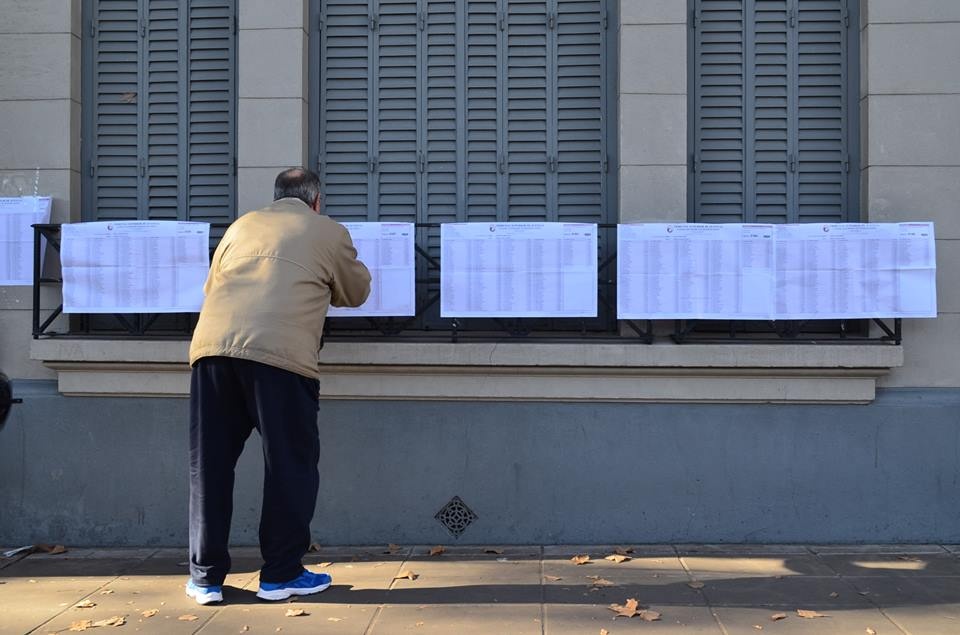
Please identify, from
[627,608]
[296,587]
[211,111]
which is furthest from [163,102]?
[627,608]

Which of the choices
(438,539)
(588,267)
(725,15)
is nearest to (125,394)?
(438,539)

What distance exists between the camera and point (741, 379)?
660 centimetres

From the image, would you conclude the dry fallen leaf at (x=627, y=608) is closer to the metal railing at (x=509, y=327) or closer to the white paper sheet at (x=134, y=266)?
the metal railing at (x=509, y=327)

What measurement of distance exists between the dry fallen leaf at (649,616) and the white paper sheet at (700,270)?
2.01 meters

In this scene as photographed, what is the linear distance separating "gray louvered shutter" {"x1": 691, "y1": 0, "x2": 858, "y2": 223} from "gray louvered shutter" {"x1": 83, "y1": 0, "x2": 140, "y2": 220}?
3.84 meters

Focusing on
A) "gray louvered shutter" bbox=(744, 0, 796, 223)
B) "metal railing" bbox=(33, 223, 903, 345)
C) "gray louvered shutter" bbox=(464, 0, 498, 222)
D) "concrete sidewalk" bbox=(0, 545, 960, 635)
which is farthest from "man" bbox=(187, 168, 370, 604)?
"gray louvered shutter" bbox=(744, 0, 796, 223)

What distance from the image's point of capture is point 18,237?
22.5 ft

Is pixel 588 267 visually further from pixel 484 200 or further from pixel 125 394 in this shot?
pixel 125 394

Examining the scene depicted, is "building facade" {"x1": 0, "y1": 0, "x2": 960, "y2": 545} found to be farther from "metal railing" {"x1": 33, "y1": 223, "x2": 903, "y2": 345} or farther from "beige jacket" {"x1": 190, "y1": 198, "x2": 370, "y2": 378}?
"beige jacket" {"x1": 190, "y1": 198, "x2": 370, "y2": 378}

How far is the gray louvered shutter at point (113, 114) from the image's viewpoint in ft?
23.4

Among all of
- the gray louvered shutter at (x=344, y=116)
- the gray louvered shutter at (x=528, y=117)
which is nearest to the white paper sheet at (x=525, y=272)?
the gray louvered shutter at (x=528, y=117)

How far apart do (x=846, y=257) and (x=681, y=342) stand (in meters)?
1.15

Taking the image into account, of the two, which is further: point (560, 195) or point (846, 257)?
point (560, 195)

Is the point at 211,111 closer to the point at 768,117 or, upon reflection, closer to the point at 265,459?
the point at 265,459
